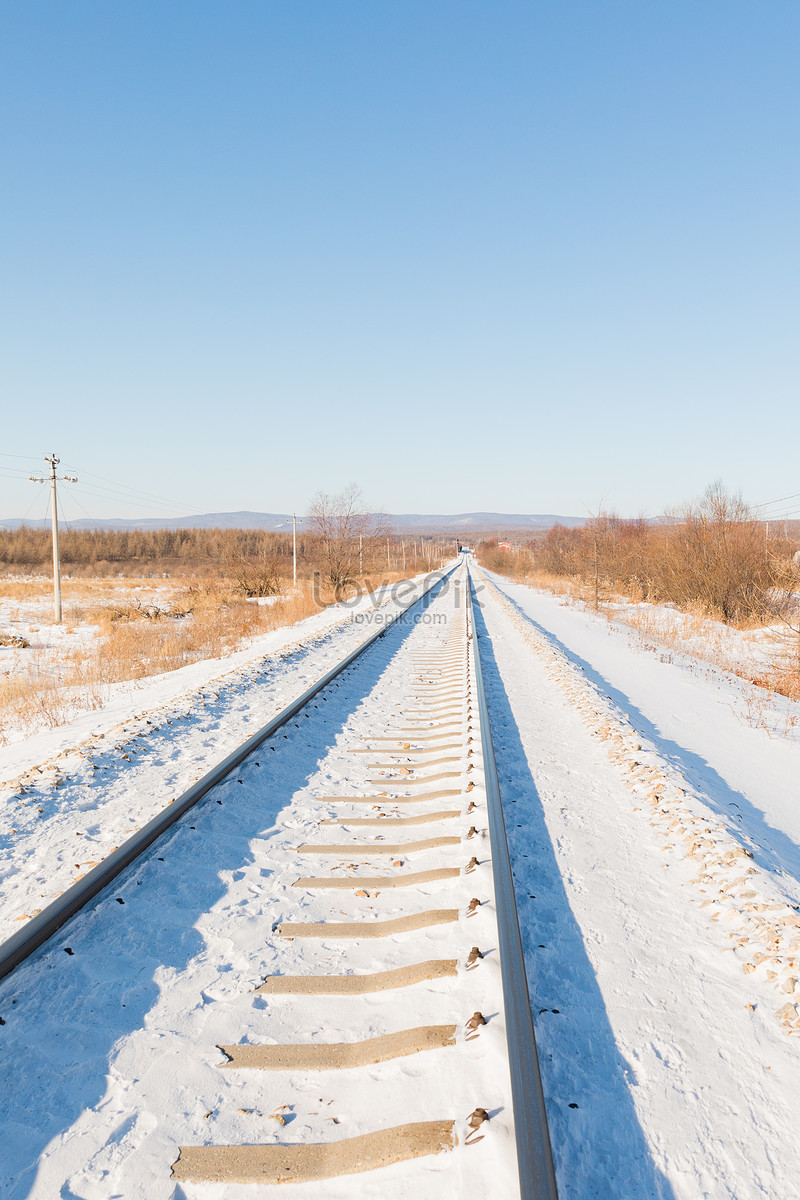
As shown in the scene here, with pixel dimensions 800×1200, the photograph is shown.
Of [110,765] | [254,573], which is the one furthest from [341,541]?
[110,765]

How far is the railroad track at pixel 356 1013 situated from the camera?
6.01 ft

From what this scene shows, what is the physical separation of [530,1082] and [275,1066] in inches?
36.9

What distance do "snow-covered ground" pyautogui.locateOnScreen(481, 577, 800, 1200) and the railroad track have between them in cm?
30

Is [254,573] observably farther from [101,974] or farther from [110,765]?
[101,974]

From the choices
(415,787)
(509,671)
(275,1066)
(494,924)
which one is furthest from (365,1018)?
(509,671)

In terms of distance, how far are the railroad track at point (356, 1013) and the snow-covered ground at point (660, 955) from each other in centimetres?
30

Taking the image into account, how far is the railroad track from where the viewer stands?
1831 millimetres

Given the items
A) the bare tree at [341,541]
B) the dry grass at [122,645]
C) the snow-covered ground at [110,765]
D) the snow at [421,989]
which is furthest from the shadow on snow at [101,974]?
the bare tree at [341,541]

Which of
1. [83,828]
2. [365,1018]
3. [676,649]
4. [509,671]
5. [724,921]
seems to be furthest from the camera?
[676,649]

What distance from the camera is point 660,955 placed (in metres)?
3.01

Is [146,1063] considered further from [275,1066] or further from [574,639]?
[574,639]

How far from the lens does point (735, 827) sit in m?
4.53

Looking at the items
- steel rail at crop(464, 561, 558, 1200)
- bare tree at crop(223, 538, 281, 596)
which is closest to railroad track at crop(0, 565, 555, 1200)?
steel rail at crop(464, 561, 558, 1200)

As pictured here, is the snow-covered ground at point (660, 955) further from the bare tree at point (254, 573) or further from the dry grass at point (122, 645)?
the bare tree at point (254, 573)
